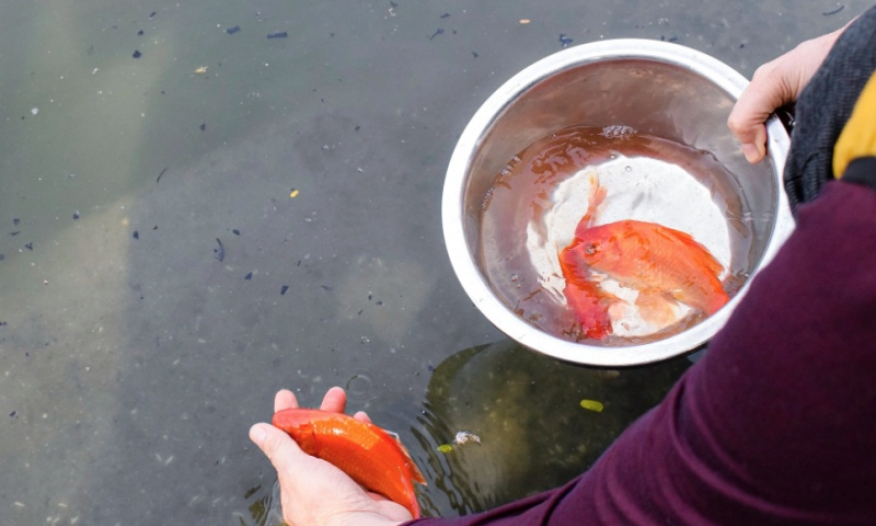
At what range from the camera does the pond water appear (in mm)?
1491

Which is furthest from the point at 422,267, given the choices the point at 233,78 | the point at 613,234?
the point at 233,78

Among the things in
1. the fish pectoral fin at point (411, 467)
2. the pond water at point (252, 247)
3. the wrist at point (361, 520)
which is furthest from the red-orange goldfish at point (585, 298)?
the wrist at point (361, 520)

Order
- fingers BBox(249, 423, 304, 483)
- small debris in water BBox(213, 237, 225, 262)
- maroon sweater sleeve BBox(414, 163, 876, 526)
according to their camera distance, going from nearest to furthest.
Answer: maroon sweater sleeve BBox(414, 163, 876, 526)
fingers BBox(249, 423, 304, 483)
small debris in water BBox(213, 237, 225, 262)

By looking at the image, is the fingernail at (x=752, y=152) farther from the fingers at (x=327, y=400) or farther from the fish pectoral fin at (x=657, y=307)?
the fingers at (x=327, y=400)

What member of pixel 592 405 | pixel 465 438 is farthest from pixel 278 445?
pixel 592 405

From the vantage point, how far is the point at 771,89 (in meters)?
1.19

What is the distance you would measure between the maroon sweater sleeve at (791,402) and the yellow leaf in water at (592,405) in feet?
2.56

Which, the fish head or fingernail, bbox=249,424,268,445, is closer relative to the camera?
fingernail, bbox=249,424,268,445

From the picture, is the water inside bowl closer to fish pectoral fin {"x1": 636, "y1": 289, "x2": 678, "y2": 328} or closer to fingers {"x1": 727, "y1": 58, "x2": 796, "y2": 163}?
fish pectoral fin {"x1": 636, "y1": 289, "x2": 678, "y2": 328}

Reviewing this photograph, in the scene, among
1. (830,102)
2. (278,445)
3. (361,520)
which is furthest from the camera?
(278,445)

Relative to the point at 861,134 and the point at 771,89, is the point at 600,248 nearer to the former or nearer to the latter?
the point at 771,89

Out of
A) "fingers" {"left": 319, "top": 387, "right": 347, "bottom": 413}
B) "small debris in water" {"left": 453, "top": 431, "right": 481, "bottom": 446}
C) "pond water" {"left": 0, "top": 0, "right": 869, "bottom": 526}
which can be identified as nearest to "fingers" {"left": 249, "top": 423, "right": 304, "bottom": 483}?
"fingers" {"left": 319, "top": 387, "right": 347, "bottom": 413}

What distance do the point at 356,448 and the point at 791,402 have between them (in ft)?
2.80

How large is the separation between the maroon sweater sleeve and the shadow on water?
2.51 feet
